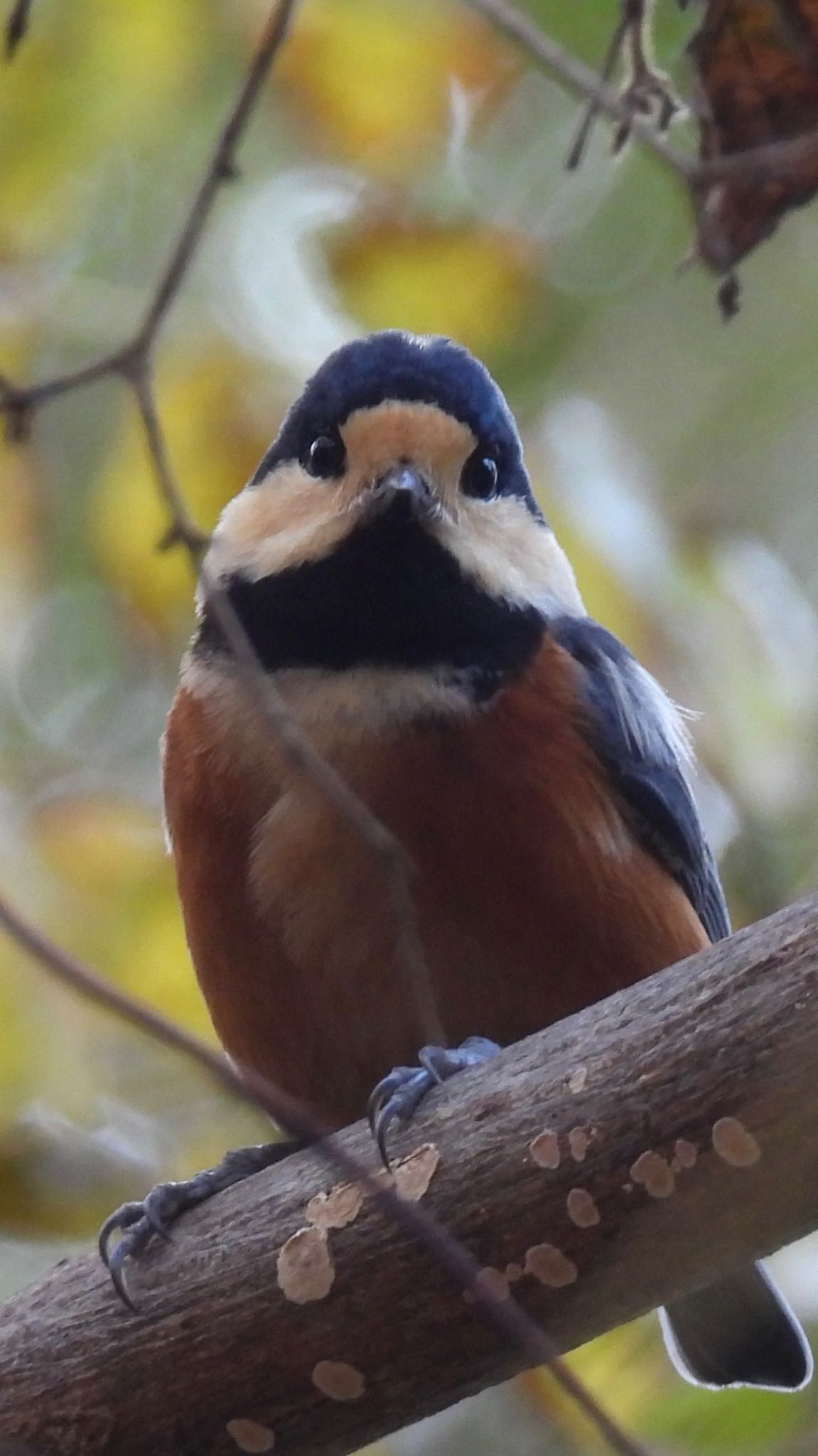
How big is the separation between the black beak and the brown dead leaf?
1.87ft

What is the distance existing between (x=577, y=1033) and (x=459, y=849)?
0.61m

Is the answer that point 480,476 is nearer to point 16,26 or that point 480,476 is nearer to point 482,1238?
point 16,26

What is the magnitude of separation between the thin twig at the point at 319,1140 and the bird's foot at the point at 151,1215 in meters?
0.44

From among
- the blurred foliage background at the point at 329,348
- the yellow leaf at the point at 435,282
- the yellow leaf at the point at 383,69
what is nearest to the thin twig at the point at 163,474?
the blurred foliage background at the point at 329,348

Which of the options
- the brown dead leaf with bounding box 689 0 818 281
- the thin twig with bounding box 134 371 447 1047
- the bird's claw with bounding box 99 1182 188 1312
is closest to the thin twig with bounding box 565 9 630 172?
the brown dead leaf with bounding box 689 0 818 281

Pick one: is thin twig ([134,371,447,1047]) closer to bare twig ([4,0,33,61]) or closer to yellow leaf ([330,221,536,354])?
bare twig ([4,0,33,61])

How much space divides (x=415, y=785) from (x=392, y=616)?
12.0 inches

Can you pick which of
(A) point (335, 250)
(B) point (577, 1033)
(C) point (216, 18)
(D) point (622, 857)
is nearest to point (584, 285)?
(A) point (335, 250)

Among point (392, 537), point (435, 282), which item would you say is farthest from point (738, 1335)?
point (435, 282)

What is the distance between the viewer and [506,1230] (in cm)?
236

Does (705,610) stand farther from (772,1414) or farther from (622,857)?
(772,1414)

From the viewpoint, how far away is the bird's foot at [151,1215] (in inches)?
103

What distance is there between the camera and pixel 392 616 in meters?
3.14

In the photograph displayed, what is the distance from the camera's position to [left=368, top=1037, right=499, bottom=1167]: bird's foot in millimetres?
2504
